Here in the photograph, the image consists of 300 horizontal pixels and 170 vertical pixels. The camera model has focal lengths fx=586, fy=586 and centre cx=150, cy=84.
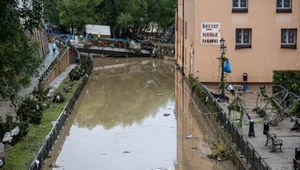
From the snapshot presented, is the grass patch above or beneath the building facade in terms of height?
beneath

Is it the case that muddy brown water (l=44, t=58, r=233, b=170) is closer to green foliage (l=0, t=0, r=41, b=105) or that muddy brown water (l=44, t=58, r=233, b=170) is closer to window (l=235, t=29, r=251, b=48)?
green foliage (l=0, t=0, r=41, b=105)

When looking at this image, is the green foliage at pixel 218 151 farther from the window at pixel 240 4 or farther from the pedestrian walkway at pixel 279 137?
the window at pixel 240 4

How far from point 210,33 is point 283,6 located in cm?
514

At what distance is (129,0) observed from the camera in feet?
235

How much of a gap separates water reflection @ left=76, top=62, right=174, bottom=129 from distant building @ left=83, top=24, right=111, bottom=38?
1497 cm

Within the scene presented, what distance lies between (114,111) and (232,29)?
10806 mm

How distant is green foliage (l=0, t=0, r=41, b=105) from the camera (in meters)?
16.9

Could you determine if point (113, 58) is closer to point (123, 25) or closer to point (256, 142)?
point (123, 25)

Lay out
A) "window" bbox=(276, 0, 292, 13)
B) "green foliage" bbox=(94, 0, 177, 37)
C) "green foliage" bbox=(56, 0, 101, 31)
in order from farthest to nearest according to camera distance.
Answer: "green foliage" bbox=(56, 0, 101, 31) → "green foliage" bbox=(94, 0, 177, 37) → "window" bbox=(276, 0, 292, 13)

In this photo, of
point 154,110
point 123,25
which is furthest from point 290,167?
point 123,25

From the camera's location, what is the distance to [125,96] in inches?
1523

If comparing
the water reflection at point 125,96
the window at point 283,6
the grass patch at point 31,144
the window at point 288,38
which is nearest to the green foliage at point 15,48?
the grass patch at point 31,144

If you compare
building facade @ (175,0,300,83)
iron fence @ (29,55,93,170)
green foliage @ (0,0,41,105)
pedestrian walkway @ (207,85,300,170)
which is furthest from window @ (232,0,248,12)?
green foliage @ (0,0,41,105)

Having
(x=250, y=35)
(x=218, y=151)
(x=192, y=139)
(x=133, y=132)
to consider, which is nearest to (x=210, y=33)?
(x=250, y=35)
